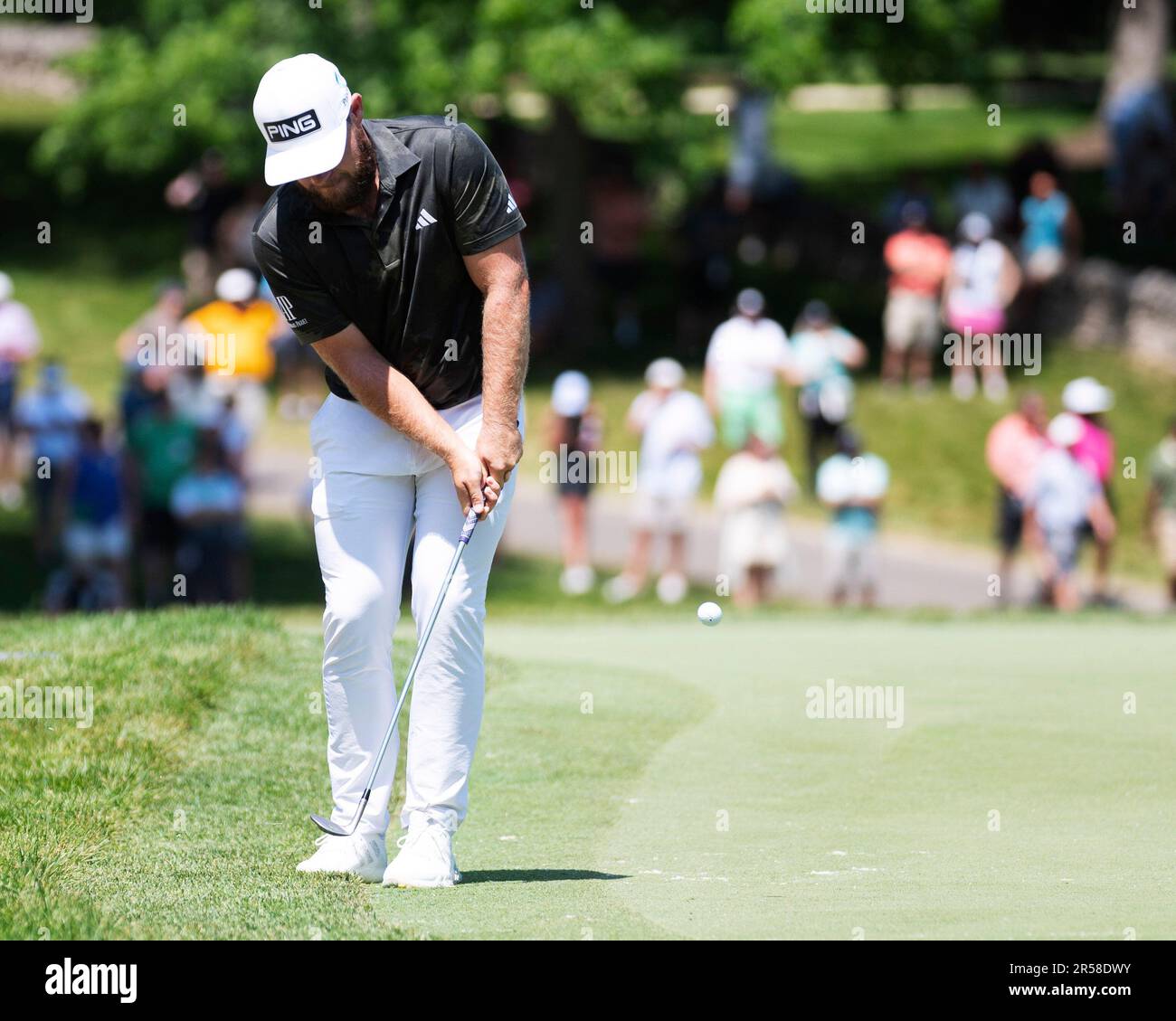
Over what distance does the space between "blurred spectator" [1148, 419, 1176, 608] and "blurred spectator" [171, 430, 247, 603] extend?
26.0ft

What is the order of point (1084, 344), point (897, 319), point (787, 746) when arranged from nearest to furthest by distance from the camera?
1. point (787, 746)
2. point (897, 319)
3. point (1084, 344)

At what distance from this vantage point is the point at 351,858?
6012 mm

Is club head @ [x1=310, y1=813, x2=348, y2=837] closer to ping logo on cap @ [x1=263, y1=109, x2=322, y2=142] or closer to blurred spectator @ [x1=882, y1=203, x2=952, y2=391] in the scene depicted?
ping logo on cap @ [x1=263, y1=109, x2=322, y2=142]

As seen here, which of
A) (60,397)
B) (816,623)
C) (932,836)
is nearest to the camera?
(932,836)

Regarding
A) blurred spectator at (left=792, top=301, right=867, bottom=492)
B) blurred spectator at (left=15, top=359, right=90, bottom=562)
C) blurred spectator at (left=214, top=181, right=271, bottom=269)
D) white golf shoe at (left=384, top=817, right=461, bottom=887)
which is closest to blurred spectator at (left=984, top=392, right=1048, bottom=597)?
blurred spectator at (left=792, top=301, right=867, bottom=492)

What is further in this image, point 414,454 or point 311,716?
point 311,716

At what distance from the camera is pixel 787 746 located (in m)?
8.08

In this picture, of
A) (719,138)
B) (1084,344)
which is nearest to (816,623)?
(1084,344)

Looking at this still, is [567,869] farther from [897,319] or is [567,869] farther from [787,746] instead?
[897,319]

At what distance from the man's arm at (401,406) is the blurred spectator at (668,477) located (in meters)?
12.9

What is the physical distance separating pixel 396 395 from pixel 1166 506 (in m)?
13.7

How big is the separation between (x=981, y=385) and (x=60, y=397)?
10.8 m

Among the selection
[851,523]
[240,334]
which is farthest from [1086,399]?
[240,334]

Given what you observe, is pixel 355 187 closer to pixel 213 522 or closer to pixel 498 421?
pixel 498 421
